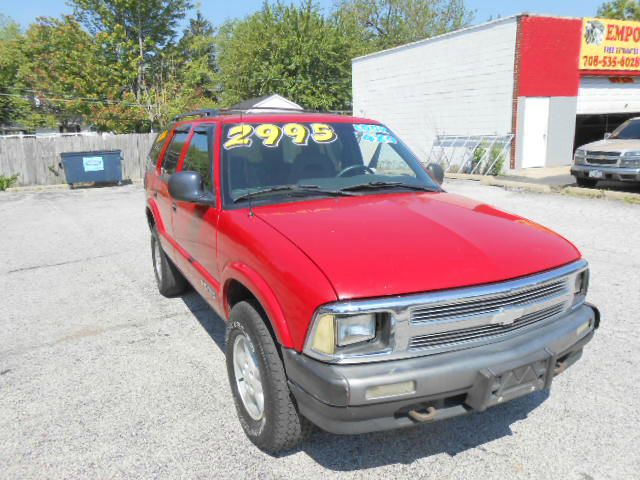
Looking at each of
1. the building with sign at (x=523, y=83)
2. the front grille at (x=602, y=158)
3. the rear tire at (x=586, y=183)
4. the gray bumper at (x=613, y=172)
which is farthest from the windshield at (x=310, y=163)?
the building with sign at (x=523, y=83)

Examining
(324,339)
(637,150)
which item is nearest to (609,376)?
(324,339)

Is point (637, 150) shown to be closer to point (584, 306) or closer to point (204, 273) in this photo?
point (584, 306)

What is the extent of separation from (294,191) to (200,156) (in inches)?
38.3

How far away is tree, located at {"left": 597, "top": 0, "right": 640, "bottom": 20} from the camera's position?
4328 cm

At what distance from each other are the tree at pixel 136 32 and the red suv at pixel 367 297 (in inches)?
1294

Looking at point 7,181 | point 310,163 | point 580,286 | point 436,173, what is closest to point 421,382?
point 580,286

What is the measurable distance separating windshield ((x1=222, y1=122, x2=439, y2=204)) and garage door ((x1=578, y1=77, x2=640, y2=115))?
17641mm

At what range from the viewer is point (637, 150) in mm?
10617

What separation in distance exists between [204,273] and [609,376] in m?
2.91

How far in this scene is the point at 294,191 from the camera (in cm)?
330

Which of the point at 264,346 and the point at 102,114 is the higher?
the point at 102,114

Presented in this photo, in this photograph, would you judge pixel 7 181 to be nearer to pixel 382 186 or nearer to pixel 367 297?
pixel 382 186

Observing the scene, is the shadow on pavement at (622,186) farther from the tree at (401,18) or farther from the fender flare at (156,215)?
the tree at (401,18)

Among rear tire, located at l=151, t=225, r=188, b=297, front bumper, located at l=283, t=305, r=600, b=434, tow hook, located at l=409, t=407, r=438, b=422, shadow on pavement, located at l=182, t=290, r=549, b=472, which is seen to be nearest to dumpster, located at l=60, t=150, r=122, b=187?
rear tire, located at l=151, t=225, r=188, b=297
